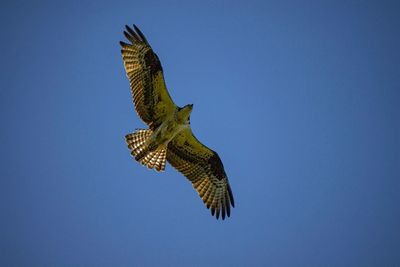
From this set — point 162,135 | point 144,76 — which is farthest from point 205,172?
point 144,76

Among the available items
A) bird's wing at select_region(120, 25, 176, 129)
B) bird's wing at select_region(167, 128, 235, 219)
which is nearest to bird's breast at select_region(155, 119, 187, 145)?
bird's wing at select_region(120, 25, 176, 129)

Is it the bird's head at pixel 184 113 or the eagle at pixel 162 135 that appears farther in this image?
the eagle at pixel 162 135

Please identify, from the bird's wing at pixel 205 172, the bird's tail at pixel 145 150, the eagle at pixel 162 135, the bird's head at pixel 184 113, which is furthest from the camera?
the bird's wing at pixel 205 172

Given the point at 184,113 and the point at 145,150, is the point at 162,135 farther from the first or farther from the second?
the point at 184,113

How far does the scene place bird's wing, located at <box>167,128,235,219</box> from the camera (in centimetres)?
1304

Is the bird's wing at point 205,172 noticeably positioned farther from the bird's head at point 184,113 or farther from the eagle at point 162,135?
the bird's head at point 184,113

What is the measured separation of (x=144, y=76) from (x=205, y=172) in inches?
114

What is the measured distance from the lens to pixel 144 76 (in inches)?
474

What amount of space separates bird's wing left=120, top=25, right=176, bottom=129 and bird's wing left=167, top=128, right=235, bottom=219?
1.14 m

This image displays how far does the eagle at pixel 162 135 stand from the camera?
1206 cm

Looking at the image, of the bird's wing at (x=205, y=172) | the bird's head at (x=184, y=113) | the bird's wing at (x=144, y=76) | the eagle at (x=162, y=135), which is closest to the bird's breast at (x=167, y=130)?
the eagle at (x=162, y=135)

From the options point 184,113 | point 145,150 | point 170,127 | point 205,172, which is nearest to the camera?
point 184,113

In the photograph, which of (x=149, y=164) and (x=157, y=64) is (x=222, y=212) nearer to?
(x=149, y=164)

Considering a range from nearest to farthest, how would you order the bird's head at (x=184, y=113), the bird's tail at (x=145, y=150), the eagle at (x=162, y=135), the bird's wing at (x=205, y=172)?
the bird's head at (x=184, y=113)
the eagle at (x=162, y=135)
the bird's tail at (x=145, y=150)
the bird's wing at (x=205, y=172)
